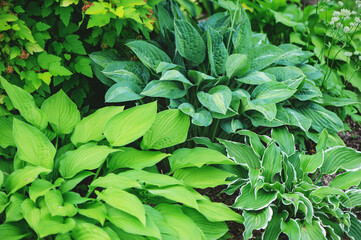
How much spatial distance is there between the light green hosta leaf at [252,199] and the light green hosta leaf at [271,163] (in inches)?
4.5

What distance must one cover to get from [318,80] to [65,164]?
2.33 meters

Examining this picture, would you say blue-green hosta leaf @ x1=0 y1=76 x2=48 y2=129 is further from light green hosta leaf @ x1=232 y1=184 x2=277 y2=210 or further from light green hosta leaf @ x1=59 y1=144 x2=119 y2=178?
light green hosta leaf @ x1=232 y1=184 x2=277 y2=210

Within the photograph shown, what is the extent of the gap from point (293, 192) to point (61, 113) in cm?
161

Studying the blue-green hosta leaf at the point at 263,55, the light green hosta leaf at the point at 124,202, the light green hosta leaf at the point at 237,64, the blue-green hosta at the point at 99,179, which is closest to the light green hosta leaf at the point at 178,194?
the blue-green hosta at the point at 99,179

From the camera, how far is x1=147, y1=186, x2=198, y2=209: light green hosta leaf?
2092 mm

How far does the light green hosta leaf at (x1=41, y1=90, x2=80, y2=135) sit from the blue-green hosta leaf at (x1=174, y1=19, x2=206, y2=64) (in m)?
0.90

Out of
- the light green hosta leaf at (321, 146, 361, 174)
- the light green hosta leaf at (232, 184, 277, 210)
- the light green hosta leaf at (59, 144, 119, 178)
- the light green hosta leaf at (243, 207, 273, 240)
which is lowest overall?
the light green hosta leaf at (243, 207, 273, 240)

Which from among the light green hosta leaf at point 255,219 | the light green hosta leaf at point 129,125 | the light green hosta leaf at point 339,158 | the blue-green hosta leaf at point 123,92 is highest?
the blue-green hosta leaf at point 123,92

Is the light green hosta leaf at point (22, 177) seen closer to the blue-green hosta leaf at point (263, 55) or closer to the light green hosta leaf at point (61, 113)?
the light green hosta leaf at point (61, 113)

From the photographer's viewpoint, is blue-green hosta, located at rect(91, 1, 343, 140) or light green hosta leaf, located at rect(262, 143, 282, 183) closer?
light green hosta leaf, located at rect(262, 143, 282, 183)

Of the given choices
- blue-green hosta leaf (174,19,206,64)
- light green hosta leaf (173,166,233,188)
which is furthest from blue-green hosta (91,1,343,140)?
light green hosta leaf (173,166,233,188)

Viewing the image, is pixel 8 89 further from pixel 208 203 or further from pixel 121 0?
pixel 208 203

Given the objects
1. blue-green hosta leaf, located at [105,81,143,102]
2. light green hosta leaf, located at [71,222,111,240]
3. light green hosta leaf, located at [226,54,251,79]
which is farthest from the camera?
light green hosta leaf, located at [226,54,251,79]

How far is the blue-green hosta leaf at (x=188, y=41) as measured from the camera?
284 cm
